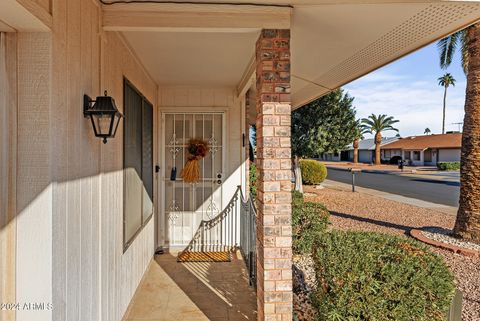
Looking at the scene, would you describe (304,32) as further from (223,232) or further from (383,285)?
(223,232)

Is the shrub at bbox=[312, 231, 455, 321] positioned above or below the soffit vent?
below

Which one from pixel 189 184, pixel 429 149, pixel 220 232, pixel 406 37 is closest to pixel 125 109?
pixel 189 184

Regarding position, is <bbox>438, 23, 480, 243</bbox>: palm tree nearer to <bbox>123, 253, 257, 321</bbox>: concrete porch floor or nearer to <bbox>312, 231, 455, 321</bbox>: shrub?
<bbox>312, 231, 455, 321</bbox>: shrub

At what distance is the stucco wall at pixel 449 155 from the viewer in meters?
32.2

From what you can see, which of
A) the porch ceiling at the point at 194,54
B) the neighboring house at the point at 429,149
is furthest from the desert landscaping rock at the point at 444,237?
the neighboring house at the point at 429,149

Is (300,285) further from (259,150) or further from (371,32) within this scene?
(371,32)

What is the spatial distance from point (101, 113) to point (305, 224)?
12.8ft

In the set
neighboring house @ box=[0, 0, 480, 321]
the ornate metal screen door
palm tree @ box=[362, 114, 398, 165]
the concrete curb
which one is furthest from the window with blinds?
palm tree @ box=[362, 114, 398, 165]

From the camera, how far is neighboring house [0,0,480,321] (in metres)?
1.61

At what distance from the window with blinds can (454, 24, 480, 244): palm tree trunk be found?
5698mm

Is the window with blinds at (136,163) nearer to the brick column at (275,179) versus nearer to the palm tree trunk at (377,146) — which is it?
the brick column at (275,179)

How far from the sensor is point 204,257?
4.96m

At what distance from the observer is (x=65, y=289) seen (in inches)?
70.7

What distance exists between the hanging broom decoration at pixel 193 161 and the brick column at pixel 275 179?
2.93 m
